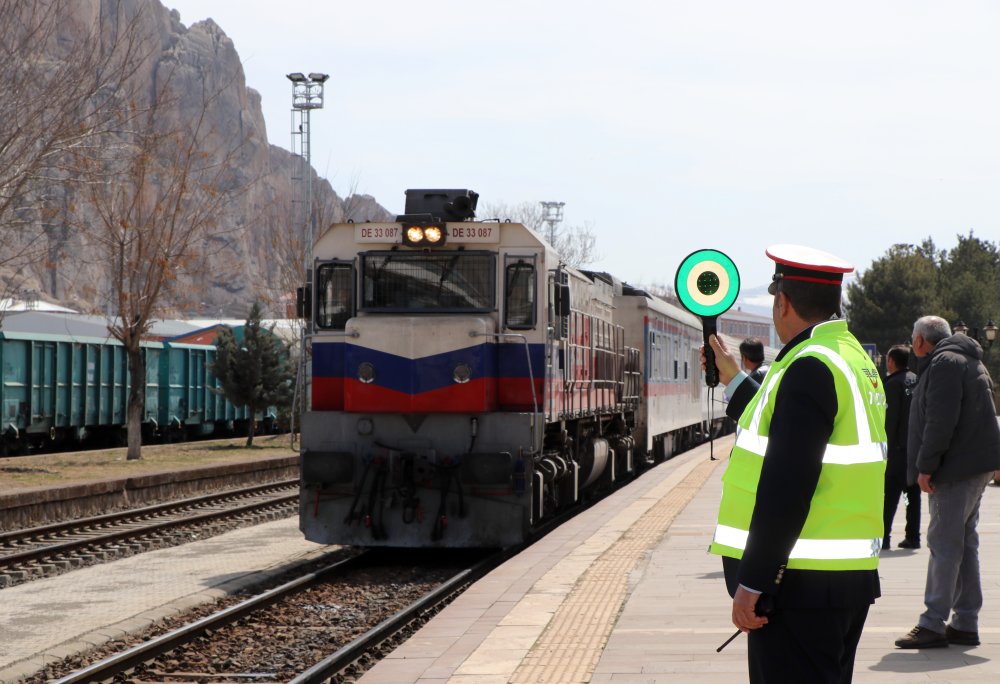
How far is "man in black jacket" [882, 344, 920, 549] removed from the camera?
36.6 feet

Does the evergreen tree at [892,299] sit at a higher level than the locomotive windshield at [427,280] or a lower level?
higher

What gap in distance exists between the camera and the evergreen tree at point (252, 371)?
35.2 m

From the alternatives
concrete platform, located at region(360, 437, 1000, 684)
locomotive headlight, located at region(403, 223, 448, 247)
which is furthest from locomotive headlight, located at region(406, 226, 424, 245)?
concrete platform, located at region(360, 437, 1000, 684)

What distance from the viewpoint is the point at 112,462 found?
2598 centimetres

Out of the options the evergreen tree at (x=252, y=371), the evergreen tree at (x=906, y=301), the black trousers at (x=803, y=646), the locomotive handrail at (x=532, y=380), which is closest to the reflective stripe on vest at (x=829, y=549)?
the black trousers at (x=803, y=646)

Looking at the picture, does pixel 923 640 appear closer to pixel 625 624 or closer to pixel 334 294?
pixel 625 624


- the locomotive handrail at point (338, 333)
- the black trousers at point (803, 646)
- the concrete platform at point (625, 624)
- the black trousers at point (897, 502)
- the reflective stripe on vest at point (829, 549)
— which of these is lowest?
the concrete platform at point (625, 624)

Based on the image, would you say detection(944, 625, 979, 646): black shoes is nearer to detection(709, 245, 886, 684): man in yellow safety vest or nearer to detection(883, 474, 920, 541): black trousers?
detection(709, 245, 886, 684): man in yellow safety vest

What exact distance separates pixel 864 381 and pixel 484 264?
9.35 m

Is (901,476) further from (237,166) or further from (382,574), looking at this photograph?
(237,166)

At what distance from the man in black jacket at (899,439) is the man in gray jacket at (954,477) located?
3503 millimetres

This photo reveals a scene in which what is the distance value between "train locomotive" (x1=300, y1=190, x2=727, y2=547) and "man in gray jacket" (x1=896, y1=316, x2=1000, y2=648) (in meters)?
5.53

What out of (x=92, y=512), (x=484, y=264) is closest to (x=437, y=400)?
(x=484, y=264)

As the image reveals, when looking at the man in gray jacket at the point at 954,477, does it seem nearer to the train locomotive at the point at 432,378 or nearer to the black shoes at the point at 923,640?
the black shoes at the point at 923,640
